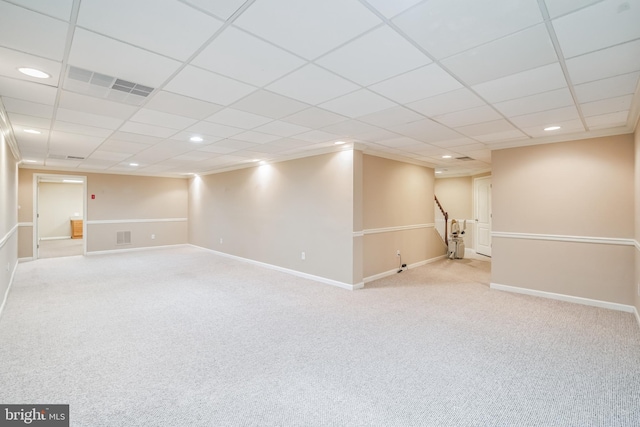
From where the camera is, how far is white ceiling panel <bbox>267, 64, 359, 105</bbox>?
2.38 meters

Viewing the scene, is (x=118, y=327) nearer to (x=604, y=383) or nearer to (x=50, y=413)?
(x=50, y=413)

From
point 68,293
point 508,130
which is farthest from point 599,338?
point 68,293

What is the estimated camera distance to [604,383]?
239 centimetres

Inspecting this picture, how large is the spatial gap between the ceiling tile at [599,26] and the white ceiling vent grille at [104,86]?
10.3 ft

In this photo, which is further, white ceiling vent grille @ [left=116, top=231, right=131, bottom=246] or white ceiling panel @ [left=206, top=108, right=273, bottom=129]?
white ceiling vent grille @ [left=116, top=231, right=131, bottom=246]

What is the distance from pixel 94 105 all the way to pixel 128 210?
23.4 feet

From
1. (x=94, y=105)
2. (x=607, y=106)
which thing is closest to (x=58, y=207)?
(x=94, y=105)

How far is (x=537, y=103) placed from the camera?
120 inches

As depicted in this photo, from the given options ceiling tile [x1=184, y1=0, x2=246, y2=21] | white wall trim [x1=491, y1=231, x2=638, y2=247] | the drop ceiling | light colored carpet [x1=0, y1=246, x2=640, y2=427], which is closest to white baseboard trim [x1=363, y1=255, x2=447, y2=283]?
light colored carpet [x1=0, y1=246, x2=640, y2=427]

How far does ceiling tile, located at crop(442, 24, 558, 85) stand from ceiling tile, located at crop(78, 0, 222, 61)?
170 centimetres

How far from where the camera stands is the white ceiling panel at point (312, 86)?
93.5 inches

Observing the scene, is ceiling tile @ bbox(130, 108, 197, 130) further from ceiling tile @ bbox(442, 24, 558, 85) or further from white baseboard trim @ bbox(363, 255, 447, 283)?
white baseboard trim @ bbox(363, 255, 447, 283)

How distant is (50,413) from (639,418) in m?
4.02

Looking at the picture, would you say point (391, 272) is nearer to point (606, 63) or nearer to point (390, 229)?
point (390, 229)
